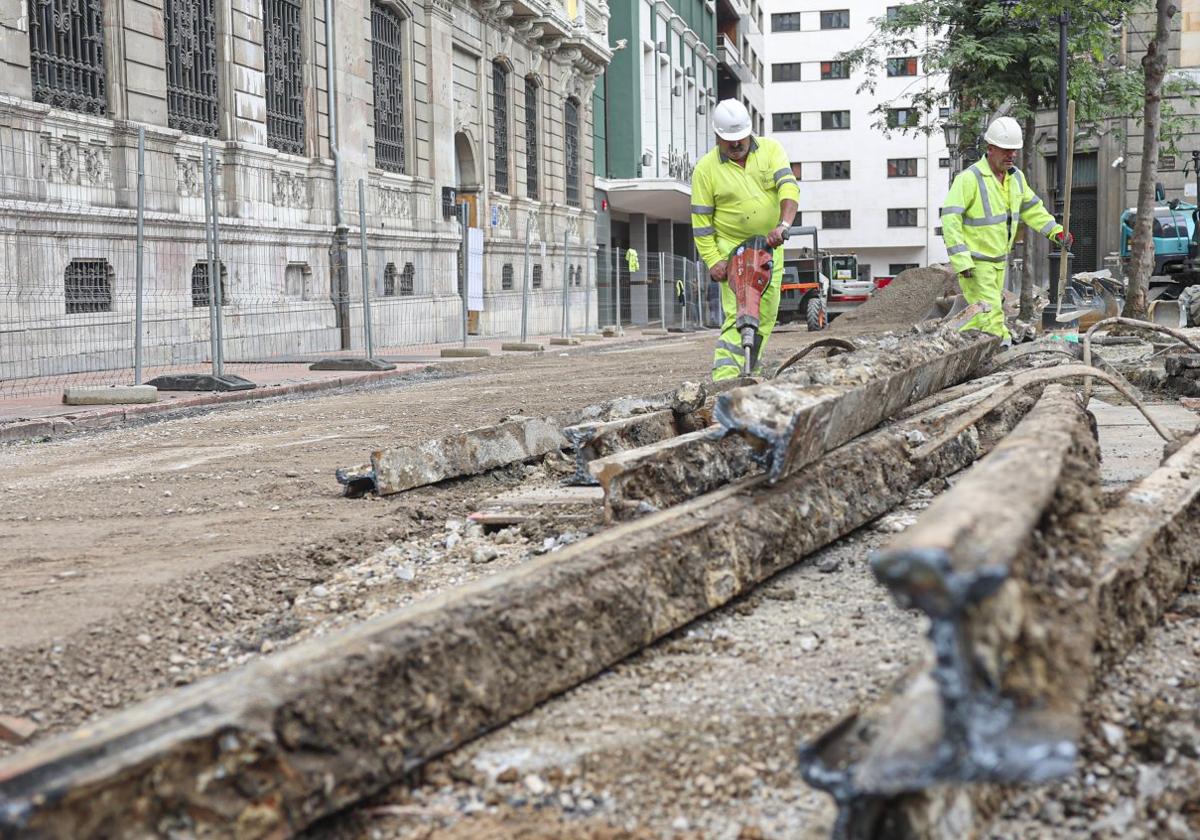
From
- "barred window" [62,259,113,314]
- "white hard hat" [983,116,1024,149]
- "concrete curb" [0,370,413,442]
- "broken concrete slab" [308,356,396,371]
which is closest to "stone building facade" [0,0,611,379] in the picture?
"barred window" [62,259,113,314]

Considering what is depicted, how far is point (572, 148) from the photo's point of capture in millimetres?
34250

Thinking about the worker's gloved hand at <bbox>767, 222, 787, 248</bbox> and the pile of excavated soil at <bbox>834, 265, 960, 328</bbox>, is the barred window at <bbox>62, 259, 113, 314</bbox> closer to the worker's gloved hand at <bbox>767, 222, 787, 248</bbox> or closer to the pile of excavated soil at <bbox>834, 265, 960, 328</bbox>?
the worker's gloved hand at <bbox>767, 222, 787, 248</bbox>

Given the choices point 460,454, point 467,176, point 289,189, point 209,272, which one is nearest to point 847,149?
point 467,176

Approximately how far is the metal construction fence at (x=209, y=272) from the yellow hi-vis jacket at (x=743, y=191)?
5.78 metres

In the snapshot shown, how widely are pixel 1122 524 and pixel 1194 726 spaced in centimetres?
86

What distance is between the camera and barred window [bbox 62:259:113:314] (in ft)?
42.5

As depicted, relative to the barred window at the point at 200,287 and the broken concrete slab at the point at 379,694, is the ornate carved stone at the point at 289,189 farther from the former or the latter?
the broken concrete slab at the point at 379,694

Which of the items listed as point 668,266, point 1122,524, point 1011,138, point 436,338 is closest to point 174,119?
Answer: point 436,338

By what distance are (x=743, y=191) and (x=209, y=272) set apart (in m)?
6.88

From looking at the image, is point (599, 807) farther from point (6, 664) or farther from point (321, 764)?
point (6, 664)

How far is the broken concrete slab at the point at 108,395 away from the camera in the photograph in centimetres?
1084

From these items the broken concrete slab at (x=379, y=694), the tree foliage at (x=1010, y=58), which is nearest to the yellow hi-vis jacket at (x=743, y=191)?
the broken concrete slab at (x=379, y=694)

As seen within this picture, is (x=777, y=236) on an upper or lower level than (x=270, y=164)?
lower

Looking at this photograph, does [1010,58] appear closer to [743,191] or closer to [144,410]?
[743,191]
